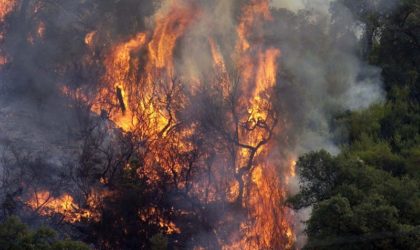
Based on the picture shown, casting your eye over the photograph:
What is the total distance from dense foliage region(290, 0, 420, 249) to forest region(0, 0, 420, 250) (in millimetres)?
89

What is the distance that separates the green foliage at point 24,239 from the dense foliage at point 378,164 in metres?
8.02

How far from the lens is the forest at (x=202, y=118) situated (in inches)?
947

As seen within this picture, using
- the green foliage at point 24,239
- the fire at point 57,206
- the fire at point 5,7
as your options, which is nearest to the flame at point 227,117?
the fire at point 57,206

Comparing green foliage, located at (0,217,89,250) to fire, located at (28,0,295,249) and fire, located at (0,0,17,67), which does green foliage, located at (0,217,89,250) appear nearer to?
fire, located at (28,0,295,249)

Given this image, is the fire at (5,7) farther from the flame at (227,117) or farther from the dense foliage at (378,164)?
the dense foliage at (378,164)

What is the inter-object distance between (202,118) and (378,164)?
918 cm

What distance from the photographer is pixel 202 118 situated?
92.6 ft

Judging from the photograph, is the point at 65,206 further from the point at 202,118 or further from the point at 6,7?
the point at 6,7

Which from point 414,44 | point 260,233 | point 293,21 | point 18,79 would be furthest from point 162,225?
point 414,44

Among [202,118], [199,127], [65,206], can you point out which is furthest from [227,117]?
[65,206]

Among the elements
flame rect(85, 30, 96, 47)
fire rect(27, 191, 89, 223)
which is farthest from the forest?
flame rect(85, 30, 96, 47)

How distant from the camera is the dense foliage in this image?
16812mm

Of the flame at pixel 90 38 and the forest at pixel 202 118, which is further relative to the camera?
the flame at pixel 90 38

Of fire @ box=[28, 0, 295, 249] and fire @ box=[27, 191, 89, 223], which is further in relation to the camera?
fire @ box=[28, 0, 295, 249]
